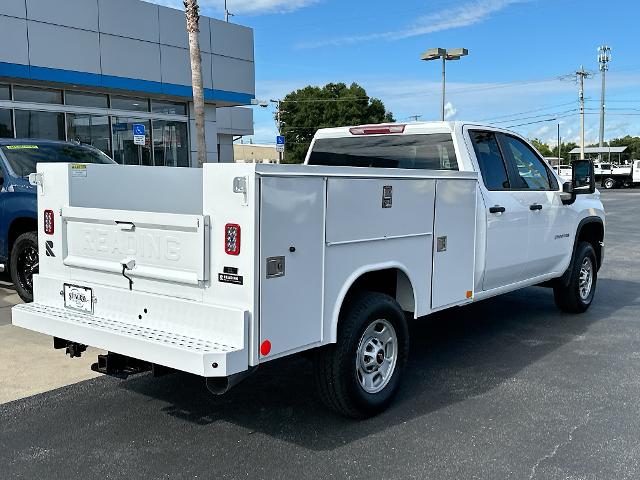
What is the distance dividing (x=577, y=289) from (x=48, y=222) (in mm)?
5721

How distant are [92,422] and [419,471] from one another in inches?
86.8

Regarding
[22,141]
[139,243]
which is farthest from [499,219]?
[22,141]

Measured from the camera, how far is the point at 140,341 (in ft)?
12.2

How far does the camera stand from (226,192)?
3561mm

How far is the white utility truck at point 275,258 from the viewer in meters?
3.57

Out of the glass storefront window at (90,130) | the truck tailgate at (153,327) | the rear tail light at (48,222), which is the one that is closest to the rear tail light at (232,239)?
the truck tailgate at (153,327)

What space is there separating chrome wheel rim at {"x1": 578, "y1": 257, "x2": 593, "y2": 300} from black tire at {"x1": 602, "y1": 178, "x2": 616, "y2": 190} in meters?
43.9

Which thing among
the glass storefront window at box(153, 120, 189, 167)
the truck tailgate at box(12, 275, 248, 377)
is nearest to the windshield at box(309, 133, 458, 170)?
the truck tailgate at box(12, 275, 248, 377)

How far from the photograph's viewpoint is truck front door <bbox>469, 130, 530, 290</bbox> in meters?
5.71

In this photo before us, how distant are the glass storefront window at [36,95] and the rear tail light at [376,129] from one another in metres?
14.4

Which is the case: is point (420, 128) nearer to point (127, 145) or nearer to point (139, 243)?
point (139, 243)

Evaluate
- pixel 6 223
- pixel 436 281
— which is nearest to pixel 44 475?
pixel 436 281

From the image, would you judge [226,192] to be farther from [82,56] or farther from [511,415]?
[82,56]

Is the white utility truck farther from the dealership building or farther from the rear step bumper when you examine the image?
the dealership building
